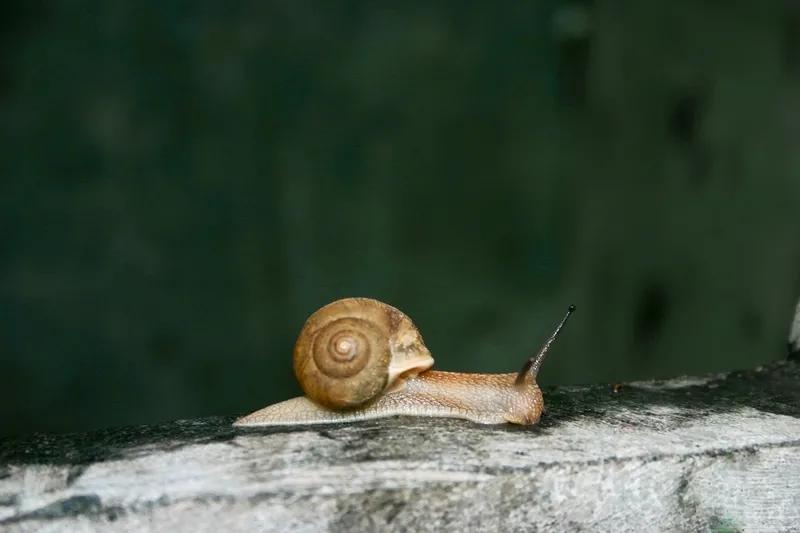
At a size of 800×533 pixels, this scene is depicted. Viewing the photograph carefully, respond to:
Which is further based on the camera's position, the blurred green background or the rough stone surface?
the blurred green background

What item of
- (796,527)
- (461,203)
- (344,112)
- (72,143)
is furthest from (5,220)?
(796,527)

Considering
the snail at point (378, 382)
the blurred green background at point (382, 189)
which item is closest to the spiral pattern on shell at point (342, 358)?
the snail at point (378, 382)

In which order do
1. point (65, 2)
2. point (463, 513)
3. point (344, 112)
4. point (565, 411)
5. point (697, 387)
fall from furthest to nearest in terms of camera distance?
point (344, 112), point (65, 2), point (697, 387), point (565, 411), point (463, 513)

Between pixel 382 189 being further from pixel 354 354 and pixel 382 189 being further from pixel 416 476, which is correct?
pixel 416 476

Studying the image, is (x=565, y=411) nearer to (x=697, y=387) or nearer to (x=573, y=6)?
(x=697, y=387)

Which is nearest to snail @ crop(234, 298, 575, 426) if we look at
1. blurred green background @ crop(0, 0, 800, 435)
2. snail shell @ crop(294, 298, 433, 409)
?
snail shell @ crop(294, 298, 433, 409)

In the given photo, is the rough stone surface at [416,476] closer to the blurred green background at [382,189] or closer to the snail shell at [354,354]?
the snail shell at [354,354]

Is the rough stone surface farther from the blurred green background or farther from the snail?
the blurred green background

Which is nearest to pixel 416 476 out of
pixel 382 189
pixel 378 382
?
pixel 378 382
